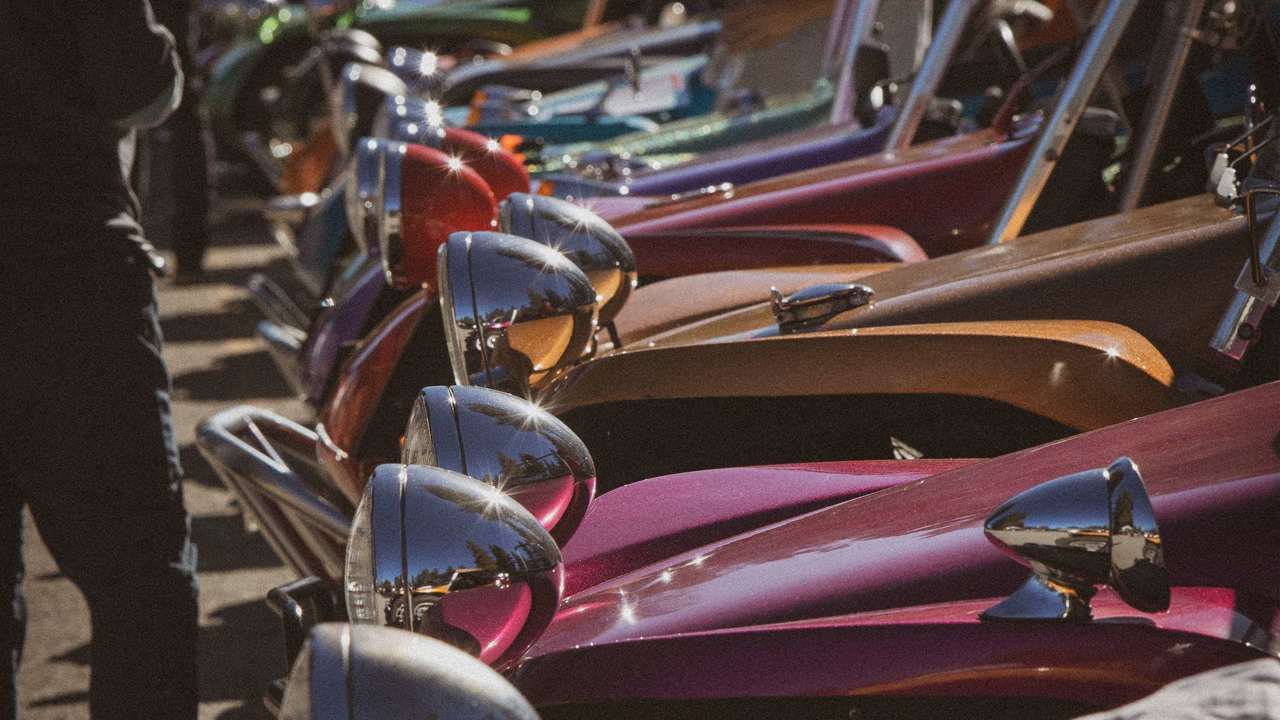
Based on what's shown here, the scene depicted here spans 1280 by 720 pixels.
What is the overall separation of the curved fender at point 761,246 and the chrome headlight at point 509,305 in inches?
39.0

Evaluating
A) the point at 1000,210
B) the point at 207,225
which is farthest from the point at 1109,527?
the point at 207,225

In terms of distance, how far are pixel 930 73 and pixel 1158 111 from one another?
3.75ft

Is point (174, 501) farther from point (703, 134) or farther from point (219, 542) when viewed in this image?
point (703, 134)

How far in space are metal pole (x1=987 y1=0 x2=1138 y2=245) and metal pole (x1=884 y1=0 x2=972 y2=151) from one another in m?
0.86

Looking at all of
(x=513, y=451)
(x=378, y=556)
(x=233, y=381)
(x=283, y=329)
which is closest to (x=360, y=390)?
(x=283, y=329)

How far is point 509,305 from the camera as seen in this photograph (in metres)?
2.41

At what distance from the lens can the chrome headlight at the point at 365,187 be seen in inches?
139

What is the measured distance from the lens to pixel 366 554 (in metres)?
1.51

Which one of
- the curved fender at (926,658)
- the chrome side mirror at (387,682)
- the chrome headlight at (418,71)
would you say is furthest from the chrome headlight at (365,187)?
the chrome headlight at (418,71)

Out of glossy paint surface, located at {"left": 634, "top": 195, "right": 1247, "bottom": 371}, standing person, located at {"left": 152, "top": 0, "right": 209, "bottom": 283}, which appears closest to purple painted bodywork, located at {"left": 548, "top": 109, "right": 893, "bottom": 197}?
glossy paint surface, located at {"left": 634, "top": 195, "right": 1247, "bottom": 371}

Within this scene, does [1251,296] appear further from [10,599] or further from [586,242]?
[10,599]

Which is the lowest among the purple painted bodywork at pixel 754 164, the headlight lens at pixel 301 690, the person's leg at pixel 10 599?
the person's leg at pixel 10 599

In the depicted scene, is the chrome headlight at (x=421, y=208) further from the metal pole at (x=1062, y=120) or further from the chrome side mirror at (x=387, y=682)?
the chrome side mirror at (x=387, y=682)

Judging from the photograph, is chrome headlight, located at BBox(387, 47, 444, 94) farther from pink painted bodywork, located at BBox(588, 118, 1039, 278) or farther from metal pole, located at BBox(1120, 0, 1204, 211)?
metal pole, located at BBox(1120, 0, 1204, 211)
